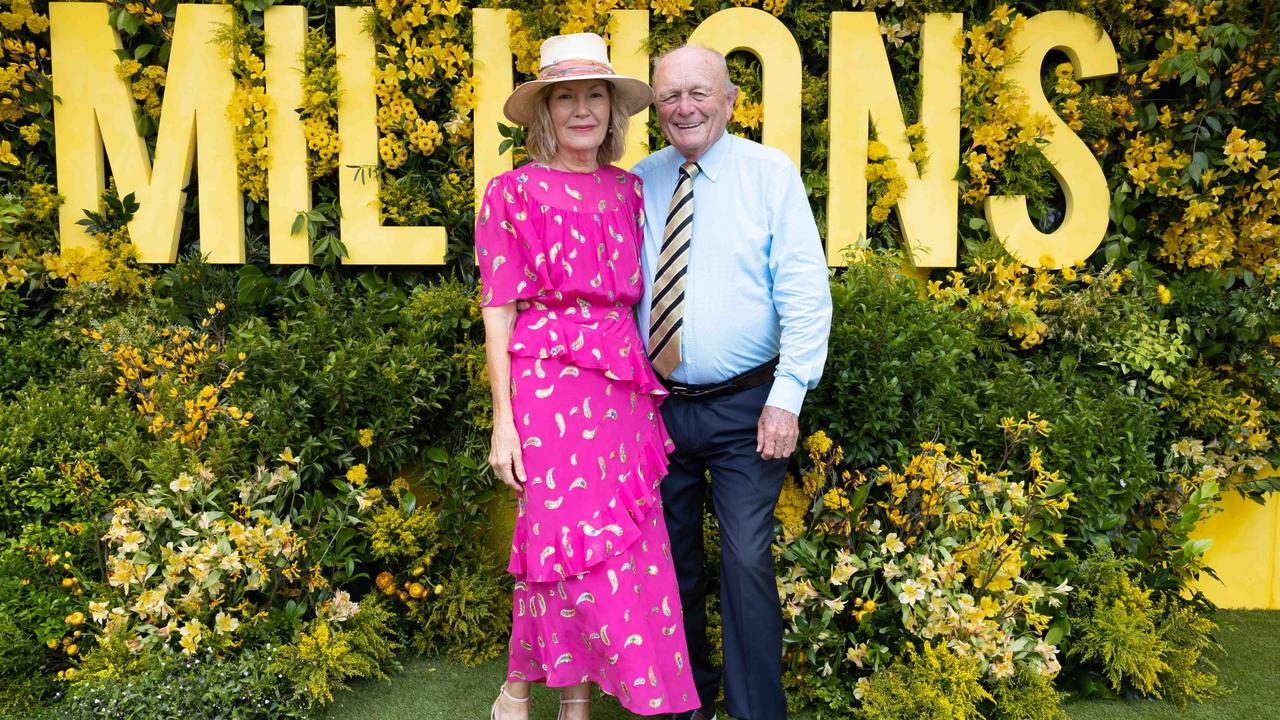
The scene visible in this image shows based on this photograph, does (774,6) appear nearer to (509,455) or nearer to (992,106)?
(992,106)

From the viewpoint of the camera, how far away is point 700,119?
2391mm

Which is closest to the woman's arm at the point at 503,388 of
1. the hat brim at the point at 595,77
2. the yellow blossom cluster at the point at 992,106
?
the hat brim at the point at 595,77

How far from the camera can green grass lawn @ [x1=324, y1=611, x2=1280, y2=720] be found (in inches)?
110

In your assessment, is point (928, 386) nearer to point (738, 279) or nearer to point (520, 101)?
point (738, 279)

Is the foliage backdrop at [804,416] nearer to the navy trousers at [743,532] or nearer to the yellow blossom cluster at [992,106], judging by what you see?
the yellow blossom cluster at [992,106]

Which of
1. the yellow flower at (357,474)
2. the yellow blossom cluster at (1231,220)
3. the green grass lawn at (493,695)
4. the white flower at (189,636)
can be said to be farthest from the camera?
the yellow blossom cluster at (1231,220)

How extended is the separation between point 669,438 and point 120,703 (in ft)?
5.81

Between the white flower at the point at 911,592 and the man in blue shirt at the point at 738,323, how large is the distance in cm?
45

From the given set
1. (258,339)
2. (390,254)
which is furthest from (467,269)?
(258,339)

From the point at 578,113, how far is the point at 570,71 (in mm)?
110

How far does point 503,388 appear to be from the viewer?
2.28 meters

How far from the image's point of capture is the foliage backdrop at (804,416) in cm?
271

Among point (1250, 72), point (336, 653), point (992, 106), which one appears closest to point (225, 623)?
point (336, 653)

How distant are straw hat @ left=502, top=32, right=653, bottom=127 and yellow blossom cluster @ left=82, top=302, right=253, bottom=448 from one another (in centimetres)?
145
